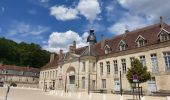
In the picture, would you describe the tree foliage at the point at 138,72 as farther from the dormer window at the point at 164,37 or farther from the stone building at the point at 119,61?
the dormer window at the point at 164,37

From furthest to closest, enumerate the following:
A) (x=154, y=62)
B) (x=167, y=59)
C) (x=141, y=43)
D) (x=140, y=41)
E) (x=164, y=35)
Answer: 1. (x=140, y=41)
2. (x=141, y=43)
3. (x=154, y=62)
4. (x=164, y=35)
5. (x=167, y=59)

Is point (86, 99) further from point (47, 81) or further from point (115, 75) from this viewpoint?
point (47, 81)

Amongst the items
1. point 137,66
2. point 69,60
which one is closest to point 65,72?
point 69,60

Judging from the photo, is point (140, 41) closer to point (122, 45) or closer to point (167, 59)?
point (122, 45)

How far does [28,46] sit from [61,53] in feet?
147

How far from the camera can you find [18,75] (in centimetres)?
7188

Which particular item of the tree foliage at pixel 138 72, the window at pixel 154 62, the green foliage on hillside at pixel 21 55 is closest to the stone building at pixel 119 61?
the window at pixel 154 62

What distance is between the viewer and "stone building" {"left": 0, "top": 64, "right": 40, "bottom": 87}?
2704 inches

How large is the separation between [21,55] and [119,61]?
63.6 meters

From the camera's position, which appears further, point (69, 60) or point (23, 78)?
point (23, 78)

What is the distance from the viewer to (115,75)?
109 ft

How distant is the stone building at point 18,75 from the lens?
225ft

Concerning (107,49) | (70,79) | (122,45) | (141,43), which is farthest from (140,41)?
(70,79)

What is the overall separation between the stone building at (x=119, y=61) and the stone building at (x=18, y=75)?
3038 centimetres
